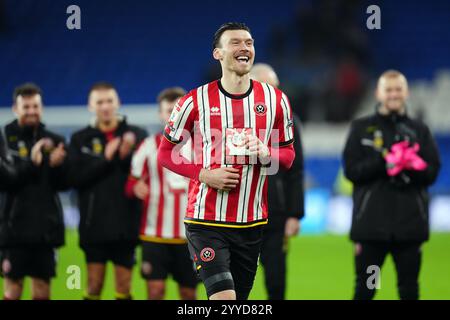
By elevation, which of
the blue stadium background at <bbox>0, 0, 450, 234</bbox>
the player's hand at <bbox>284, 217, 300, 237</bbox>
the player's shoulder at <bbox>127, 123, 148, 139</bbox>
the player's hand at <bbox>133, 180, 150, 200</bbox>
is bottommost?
the player's hand at <bbox>284, 217, 300, 237</bbox>

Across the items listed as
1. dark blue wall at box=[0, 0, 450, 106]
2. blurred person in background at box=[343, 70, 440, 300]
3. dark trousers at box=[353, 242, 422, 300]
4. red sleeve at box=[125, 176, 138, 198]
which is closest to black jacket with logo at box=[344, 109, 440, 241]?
blurred person in background at box=[343, 70, 440, 300]

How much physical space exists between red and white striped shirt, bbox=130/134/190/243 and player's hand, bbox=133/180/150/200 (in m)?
0.08

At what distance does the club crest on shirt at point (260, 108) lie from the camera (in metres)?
4.67

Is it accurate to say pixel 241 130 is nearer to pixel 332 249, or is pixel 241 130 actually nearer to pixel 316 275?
pixel 316 275

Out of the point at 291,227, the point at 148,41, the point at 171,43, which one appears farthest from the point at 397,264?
the point at 171,43

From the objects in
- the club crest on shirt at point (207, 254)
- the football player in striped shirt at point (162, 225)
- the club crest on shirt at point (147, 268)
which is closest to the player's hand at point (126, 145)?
the football player in striped shirt at point (162, 225)

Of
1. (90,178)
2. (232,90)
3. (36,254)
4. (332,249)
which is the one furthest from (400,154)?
(332,249)

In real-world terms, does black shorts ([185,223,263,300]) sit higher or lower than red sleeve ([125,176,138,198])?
lower

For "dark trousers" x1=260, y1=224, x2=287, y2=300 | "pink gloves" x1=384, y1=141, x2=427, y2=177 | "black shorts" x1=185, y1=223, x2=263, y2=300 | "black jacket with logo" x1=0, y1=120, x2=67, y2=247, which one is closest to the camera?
"black shorts" x1=185, y1=223, x2=263, y2=300

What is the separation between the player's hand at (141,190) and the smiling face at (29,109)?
0.94 m

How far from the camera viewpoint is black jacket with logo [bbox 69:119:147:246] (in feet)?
22.2

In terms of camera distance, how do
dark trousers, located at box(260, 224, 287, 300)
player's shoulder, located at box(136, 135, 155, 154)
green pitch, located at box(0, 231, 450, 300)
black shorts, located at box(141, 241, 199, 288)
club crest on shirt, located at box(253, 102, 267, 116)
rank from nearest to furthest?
club crest on shirt, located at box(253, 102, 267, 116)
black shorts, located at box(141, 241, 199, 288)
dark trousers, located at box(260, 224, 287, 300)
player's shoulder, located at box(136, 135, 155, 154)
green pitch, located at box(0, 231, 450, 300)

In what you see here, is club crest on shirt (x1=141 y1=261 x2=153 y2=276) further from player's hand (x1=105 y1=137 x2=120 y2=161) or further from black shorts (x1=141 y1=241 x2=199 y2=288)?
player's hand (x1=105 y1=137 x2=120 y2=161)

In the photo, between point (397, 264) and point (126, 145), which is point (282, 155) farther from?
point (126, 145)
